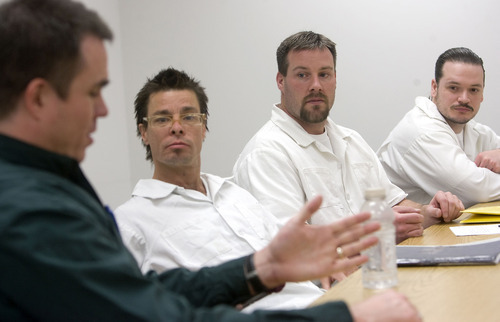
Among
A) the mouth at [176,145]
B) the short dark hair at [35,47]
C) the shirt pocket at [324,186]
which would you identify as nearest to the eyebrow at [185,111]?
the mouth at [176,145]

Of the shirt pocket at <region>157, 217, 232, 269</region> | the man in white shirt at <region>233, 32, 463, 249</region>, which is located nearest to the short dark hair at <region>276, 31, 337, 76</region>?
the man in white shirt at <region>233, 32, 463, 249</region>

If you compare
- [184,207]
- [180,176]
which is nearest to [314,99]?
[180,176]

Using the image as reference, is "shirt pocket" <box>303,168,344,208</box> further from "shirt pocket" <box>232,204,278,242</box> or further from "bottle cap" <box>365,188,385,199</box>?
"bottle cap" <box>365,188,385,199</box>

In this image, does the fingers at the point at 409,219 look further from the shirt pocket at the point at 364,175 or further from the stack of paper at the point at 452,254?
the shirt pocket at the point at 364,175

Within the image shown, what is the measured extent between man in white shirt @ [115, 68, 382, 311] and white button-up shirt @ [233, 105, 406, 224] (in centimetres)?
18

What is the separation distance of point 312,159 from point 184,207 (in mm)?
724

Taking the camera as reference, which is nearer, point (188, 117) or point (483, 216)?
point (188, 117)

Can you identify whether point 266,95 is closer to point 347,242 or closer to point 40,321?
point 347,242

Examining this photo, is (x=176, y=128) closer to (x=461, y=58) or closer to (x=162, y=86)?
(x=162, y=86)

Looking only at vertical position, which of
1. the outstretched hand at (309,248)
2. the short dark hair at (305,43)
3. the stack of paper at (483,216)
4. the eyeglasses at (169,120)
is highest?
the short dark hair at (305,43)

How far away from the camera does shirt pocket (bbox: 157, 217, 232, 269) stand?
5.10ft

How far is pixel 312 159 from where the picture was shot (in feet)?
7.30

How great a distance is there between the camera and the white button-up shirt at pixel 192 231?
1550mm

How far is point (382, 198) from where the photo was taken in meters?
1.21
